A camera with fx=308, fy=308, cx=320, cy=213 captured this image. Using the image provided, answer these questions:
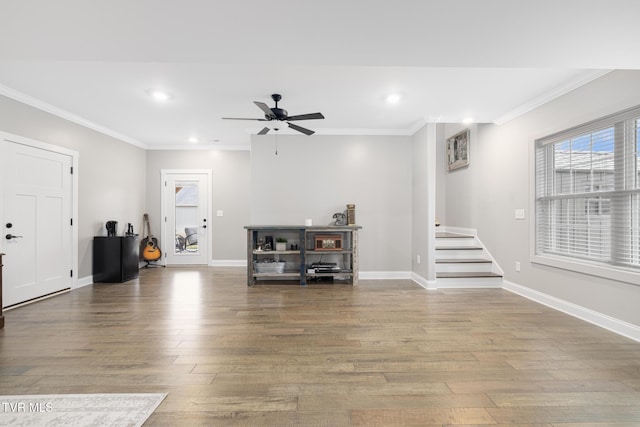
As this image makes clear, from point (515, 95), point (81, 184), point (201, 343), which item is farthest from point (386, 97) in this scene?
point (81, 184)

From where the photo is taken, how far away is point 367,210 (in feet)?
17.8

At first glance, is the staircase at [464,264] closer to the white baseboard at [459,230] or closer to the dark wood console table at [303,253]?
the white baseboard at [459,230]

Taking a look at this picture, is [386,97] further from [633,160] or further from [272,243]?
[272,243]

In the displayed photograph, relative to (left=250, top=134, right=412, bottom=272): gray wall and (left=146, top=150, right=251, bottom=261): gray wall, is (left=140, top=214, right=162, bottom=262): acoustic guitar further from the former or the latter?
(left=250, top=134, right=412, bottom=272): gray wall

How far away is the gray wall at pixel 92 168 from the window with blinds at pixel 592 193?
6543 millimetres


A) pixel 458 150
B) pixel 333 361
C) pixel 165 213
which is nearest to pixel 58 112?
pixel 165 213

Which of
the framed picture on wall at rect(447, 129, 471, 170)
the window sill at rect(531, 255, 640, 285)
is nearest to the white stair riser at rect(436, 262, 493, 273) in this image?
the window sill at rect(531, 255, 640, 285)

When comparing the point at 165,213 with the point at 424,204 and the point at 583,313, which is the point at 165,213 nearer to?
the point at 424,204

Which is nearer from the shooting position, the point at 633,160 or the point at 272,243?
the point at 633,160

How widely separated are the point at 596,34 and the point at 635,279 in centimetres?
215

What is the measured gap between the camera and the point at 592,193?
3.25m

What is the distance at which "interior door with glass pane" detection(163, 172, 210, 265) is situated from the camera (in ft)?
21.9

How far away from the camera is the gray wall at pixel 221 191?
21.9ft

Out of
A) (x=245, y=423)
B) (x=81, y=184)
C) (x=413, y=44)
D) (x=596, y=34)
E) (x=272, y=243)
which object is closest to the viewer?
(x=245, y=423)
